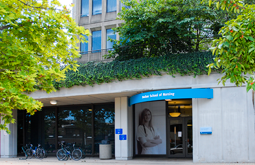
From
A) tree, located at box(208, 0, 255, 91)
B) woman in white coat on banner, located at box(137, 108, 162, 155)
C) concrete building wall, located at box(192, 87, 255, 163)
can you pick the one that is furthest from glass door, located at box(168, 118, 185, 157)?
tree, located at box(208, 0, 255, 91)

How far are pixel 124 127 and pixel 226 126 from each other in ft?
19.1

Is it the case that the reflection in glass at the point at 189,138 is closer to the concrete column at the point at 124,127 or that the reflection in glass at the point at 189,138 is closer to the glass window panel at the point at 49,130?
the concrete column at the point at 124,127

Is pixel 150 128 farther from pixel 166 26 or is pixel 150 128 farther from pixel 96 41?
pixel 96 41

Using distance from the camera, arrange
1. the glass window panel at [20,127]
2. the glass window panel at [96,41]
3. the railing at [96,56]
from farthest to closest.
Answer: the glass window panel at [96,41] → the glass window panel at [20,127] → the railing at [96,56]

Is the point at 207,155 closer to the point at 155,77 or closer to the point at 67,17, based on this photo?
the point at 155,77

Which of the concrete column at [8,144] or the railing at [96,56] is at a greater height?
the railing at [96,56]

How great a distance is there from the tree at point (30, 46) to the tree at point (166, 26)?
539 centimetres

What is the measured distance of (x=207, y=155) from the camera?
13.3 metres

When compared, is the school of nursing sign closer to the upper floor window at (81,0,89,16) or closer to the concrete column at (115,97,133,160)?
the concrete column at (115,97,133,160)

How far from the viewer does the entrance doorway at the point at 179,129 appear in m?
16.7

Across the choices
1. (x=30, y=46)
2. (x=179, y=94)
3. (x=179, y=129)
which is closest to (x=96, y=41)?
(x=179, y=129)

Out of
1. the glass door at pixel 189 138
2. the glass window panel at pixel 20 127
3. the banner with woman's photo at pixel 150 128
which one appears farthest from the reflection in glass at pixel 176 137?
the glass window panel at pixel 20 127

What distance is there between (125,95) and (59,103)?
18.9 feet

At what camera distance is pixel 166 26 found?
14758 millimetres
